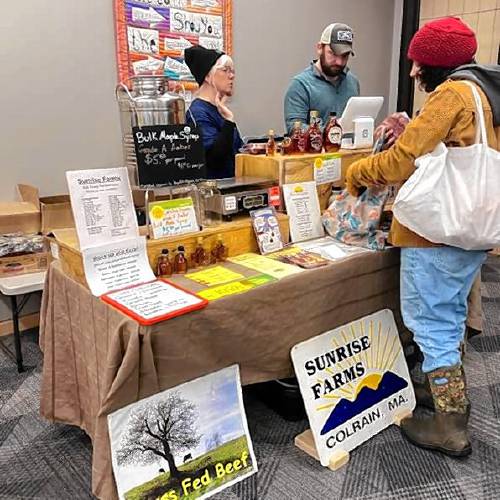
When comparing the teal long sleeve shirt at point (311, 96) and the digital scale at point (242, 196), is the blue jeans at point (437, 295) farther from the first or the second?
the teal long sleeve shirt at point (311, 96)

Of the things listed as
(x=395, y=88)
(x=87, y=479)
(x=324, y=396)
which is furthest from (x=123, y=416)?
(x=395, y=88)

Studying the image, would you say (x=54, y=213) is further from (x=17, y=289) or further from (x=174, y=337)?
(x=174, y=337)

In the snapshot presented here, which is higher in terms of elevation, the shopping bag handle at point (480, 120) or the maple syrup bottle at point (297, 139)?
the shopping bag handle at point (480, 120)

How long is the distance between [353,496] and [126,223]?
115cm

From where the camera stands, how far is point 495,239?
1622mm

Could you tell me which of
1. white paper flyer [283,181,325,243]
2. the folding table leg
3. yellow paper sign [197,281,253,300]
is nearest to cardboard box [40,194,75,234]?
the folding table leg

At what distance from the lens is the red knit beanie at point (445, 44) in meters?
1.60

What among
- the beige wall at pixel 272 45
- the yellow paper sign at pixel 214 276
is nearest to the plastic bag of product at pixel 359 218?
the yellow paper sign at pixel 214 276

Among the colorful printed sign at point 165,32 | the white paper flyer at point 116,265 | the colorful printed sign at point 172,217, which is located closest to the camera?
the white paper flyer at point 116,265

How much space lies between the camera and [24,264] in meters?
2.63

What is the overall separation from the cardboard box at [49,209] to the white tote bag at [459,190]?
184cm

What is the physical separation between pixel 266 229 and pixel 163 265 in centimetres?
44

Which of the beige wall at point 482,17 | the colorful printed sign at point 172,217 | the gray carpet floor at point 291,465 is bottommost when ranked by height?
the gray carpet floor at point 291,465

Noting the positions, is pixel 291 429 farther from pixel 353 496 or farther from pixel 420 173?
pixel 420 173
